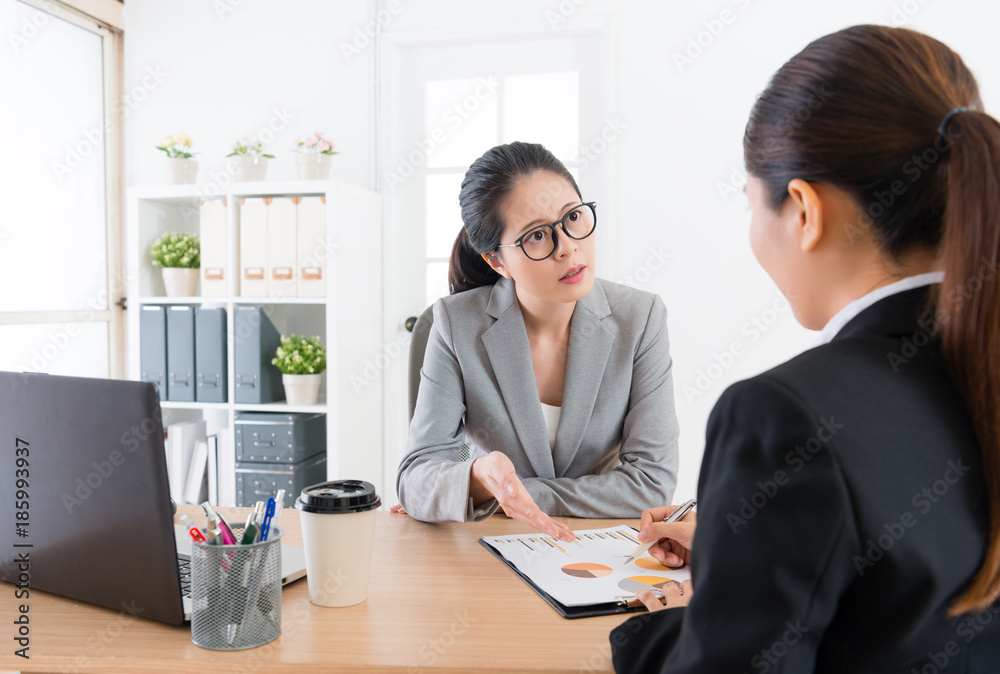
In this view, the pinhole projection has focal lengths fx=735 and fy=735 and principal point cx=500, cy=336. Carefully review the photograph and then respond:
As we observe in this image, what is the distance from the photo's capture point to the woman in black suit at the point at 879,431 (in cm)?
56

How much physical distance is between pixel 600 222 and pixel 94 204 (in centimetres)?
228

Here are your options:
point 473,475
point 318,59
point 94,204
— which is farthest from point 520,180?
point 94,204

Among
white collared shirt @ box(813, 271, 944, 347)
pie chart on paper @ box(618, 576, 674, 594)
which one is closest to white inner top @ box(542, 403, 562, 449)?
pie chart on paper @ box(618, 576, 674, 594)

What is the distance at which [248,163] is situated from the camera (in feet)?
9.80

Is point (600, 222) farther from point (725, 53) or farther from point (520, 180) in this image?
point (520, 180)

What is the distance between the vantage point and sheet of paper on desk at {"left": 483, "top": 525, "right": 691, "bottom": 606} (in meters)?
0.96

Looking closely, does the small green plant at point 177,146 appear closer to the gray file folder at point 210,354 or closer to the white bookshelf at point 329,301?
the white bookshelf at point 329,301

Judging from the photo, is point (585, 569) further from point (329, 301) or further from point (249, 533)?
point (329, 301)

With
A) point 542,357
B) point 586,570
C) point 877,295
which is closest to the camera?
point 877,295

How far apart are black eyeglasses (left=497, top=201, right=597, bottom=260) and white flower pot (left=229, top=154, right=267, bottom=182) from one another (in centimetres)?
181

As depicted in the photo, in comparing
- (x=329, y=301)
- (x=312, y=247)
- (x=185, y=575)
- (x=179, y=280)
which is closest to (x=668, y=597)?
(x=185, y=575)

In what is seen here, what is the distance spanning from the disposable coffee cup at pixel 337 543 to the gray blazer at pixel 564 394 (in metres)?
0.51

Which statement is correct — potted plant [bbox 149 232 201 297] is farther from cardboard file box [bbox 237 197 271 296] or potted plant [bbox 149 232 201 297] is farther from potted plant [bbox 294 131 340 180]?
potted plant [bbox 294 131 340 180]

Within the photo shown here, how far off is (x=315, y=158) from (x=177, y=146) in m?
0.65
